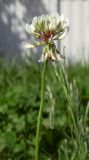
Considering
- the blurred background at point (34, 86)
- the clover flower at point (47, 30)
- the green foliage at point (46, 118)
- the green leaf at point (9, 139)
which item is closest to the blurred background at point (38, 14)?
the blurred background at point (34, 86)

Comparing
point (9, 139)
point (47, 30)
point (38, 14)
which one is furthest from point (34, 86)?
point (38, 14)

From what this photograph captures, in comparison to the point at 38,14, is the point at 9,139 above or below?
below

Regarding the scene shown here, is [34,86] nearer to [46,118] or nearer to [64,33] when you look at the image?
[46,118]

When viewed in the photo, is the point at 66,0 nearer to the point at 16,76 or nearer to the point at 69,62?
the point at 69,62

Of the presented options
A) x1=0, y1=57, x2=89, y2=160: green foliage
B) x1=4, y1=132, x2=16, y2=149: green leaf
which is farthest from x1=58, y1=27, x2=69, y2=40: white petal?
x1=4, y1=132, x2=16, y2=149: green leaf

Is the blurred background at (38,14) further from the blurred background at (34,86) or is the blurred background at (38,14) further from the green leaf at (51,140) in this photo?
the green leaf at (51,140)

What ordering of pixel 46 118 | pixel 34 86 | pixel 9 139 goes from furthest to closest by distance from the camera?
1. pixel 34 86
2. pixel 46 118
3. pixel 9 139

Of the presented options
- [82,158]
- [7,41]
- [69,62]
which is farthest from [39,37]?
[7,41]

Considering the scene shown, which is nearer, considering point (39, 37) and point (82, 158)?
point (39, 37)
